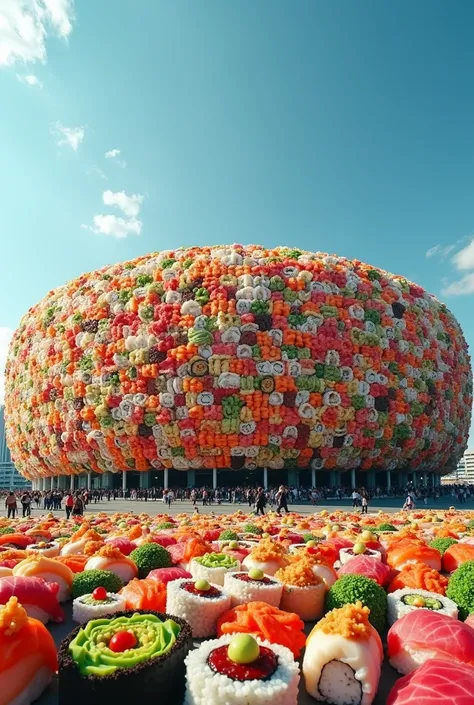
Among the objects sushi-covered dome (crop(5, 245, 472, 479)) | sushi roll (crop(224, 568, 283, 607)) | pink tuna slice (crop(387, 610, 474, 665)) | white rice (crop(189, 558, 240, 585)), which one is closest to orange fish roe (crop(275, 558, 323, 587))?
sushi roll (crop(224, 568, 283, 607))

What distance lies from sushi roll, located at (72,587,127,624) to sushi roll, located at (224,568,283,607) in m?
1.35

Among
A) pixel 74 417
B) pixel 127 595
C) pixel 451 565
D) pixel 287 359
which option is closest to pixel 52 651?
pixel 127 595

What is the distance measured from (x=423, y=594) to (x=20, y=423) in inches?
1769

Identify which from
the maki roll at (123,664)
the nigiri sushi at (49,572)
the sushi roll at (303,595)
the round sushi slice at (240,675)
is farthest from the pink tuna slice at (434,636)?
the nigiri sushi at (49,572)

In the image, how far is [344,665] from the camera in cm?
488

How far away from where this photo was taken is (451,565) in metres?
9.27

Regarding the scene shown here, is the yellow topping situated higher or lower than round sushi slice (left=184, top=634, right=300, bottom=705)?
higher

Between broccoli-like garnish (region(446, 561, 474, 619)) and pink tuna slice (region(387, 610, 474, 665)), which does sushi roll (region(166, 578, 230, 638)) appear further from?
broccoli-like garnish (region(446, 561, 474, 619))

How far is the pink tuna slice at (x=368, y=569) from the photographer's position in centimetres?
771

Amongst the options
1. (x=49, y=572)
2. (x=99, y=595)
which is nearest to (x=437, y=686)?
(x=99, y=595)

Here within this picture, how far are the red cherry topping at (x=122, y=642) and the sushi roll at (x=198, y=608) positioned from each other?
159cm

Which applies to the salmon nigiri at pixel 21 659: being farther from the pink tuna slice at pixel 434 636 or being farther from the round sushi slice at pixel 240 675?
the pink tuna slice at pixel 434 636

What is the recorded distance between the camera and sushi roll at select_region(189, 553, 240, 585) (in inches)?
303

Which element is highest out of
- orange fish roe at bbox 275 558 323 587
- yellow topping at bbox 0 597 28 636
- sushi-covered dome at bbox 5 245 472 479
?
sushi-covered dome at bbox 5 245 472 479
